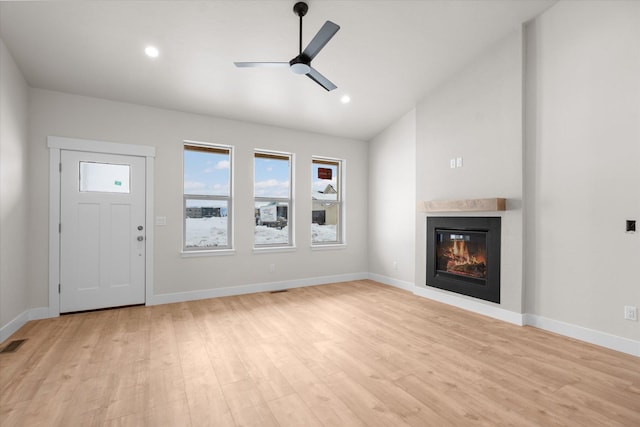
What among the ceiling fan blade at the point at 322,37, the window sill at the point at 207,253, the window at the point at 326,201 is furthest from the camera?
the window at the point at 326,201

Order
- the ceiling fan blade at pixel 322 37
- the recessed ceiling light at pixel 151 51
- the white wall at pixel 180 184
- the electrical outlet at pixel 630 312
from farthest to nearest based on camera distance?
the white wall at pixel 180 184 < the recessed ceiling light at pixel 151 51 < the electrical outlet at pixel 630 312 < the ceiling fan blade at pixel 322 37

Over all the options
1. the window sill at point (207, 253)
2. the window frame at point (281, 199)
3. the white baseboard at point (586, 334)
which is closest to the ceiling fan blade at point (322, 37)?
the window frame at point (281, 199)

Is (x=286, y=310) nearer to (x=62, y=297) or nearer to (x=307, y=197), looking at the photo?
(x=307, y=197)

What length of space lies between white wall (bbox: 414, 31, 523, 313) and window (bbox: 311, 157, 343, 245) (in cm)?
169

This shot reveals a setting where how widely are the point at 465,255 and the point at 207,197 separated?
3841 millimetres

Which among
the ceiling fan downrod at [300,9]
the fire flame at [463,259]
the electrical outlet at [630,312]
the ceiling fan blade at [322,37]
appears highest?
the ceiling fan downrod at [300,9]

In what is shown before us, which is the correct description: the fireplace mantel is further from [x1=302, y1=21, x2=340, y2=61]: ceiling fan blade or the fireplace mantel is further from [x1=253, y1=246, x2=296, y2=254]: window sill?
[x1=302, y1=21, x2=340, y2=61]: ceiling fan blade

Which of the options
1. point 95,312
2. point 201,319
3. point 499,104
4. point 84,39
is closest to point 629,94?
point 499,104

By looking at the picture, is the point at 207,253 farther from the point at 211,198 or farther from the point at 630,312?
the point at 630,312

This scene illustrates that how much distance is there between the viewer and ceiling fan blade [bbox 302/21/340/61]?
231 centimetres

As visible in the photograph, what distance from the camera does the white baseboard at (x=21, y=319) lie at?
3030 millimetres

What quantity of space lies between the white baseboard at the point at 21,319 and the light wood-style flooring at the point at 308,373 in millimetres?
85

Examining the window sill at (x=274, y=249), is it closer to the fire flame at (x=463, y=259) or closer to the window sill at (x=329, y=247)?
the window sill at (x=329, y=247)

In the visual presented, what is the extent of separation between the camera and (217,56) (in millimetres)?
3426
